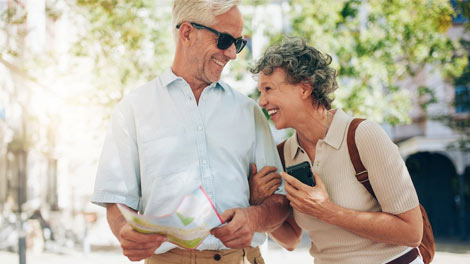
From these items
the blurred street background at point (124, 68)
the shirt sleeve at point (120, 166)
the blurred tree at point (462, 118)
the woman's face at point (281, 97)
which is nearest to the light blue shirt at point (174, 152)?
the shirt sleeve at point (120, 166)

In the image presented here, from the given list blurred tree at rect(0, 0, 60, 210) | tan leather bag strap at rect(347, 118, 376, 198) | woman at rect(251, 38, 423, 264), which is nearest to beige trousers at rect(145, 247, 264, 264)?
woman at rect(251, 38, 423, 264)

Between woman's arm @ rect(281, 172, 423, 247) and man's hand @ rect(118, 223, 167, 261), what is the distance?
2.45 feet

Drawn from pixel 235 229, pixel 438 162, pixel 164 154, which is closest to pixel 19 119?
pixel 164 154

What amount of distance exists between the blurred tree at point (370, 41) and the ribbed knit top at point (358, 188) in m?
9.01

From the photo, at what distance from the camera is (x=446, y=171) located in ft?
74.4

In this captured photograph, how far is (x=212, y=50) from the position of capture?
96.3 inches

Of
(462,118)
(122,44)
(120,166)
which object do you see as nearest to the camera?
(120,166)

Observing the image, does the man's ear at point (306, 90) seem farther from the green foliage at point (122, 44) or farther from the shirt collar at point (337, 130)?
the green foliage at point (122, 44)

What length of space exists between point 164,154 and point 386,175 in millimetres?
1037

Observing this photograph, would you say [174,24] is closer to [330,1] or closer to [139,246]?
[139,246]

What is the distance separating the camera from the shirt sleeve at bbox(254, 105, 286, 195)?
246cm

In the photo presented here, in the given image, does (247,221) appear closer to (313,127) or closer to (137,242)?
(137,242)

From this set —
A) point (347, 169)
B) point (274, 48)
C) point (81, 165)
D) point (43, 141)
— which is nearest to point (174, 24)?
point (274, 48)

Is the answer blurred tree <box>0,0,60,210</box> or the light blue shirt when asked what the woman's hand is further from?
blurred tree <box>0,0,60,210</box>
